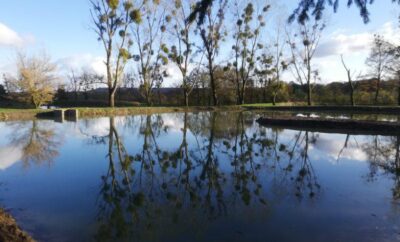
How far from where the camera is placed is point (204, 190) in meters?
6.61

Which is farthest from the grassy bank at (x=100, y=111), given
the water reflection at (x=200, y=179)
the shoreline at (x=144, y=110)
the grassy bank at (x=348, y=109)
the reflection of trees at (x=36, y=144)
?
the water reflection at (x=200, y=179)

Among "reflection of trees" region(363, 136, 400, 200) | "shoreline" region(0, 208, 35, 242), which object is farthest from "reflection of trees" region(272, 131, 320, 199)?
"shoreline" region(0, 208, 35, 242)

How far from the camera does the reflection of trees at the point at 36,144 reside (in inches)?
386

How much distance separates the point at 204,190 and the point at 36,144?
26.0ft

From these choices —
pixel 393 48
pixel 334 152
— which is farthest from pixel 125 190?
pixel 393 48

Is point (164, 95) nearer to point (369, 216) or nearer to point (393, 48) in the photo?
point (393, 48)

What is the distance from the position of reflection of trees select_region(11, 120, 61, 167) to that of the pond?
52mm

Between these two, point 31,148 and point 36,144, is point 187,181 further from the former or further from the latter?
point 36,144

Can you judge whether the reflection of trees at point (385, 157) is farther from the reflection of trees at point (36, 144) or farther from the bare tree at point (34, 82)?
the bare tree at point (34, 82)

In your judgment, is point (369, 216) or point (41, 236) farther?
point (369, 216)

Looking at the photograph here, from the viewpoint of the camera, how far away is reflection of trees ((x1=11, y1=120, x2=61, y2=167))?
386 inches

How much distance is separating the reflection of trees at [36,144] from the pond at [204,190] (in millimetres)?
52

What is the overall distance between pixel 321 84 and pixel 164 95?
21.1 meters

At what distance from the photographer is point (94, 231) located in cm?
464
